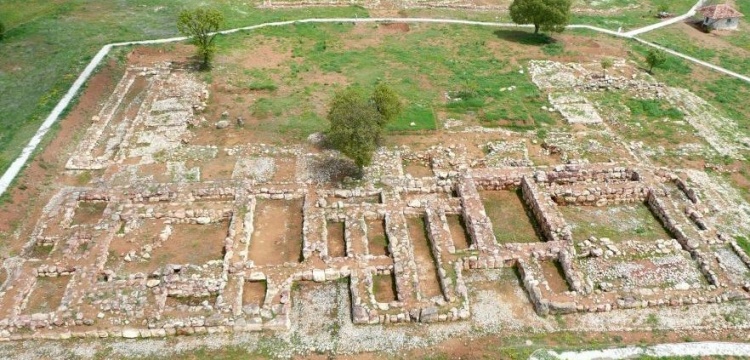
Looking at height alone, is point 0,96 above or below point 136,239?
above

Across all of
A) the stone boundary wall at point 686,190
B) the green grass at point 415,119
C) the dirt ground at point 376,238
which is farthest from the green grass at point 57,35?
the stone boundary wall at point 686,190

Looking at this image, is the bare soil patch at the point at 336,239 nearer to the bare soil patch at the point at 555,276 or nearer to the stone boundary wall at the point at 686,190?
the bare soil patch at the point at 555,276

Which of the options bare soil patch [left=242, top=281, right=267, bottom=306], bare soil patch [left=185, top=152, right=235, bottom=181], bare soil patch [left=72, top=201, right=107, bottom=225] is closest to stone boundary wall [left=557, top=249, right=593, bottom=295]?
bare soil patch [left=242, top=281, right=267, bottom=306]

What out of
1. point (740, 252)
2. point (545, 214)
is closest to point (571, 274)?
point (545, 214)

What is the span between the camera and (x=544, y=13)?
45.9 metres

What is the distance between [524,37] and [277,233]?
33.5m

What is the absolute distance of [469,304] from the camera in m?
22.7

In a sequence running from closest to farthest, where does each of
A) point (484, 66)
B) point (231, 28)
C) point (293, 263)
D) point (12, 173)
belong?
1. point (293, 263)
2. point (12, 173)
3. point (484, 66)
4. point (231, 28)

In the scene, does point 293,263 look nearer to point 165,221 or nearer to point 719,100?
point 165,221

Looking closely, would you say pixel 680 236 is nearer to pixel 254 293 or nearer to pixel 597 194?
pixel 597 194

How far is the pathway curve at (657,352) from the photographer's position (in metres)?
20.6

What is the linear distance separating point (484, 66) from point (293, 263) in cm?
2620

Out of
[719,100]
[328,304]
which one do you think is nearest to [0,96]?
[328,304]

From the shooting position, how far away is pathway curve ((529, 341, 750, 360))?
20.6 metres
